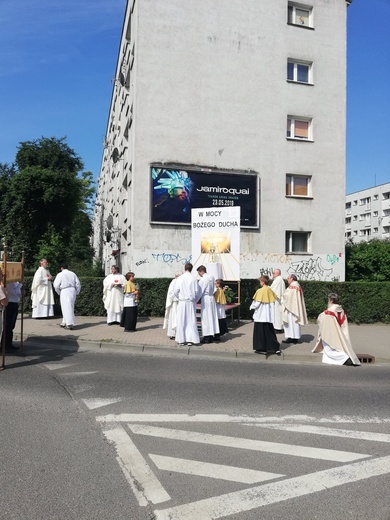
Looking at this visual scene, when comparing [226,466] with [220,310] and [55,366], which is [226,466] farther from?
[220,310]

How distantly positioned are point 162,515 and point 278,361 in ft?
22.5

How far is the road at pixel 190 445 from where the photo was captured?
3514 mm

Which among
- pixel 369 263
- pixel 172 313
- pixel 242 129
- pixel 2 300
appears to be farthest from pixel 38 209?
pixel 2 300

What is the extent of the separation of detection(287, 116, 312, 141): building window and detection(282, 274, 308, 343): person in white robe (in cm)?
1227

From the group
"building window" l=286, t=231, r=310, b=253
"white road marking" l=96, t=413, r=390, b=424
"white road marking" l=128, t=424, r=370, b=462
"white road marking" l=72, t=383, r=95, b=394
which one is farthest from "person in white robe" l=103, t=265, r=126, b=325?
"building window" l=286, t=231, r=310, b=253

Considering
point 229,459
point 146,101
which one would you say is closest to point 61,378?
point 229,459

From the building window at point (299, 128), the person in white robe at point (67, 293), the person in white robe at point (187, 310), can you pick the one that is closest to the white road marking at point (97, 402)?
the person in white robe at point (187, 310)

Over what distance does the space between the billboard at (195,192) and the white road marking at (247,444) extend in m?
14.9

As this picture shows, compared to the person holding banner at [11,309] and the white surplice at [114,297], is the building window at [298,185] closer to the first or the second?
the white surplice at [114,297]

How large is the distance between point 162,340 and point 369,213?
2914 inches

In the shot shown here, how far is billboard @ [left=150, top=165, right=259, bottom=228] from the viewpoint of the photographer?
19.6m

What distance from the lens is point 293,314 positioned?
11625 mm

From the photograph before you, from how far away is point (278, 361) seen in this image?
32.4ft

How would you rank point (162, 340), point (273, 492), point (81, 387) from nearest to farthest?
point (273, 492), point (81, 387), point (162, 340)
